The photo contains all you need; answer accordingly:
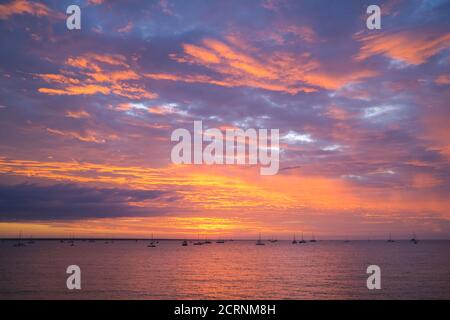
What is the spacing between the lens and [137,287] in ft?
212

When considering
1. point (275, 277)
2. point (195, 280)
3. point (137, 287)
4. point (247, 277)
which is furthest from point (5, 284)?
point (275, 277)

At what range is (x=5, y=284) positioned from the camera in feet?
222
